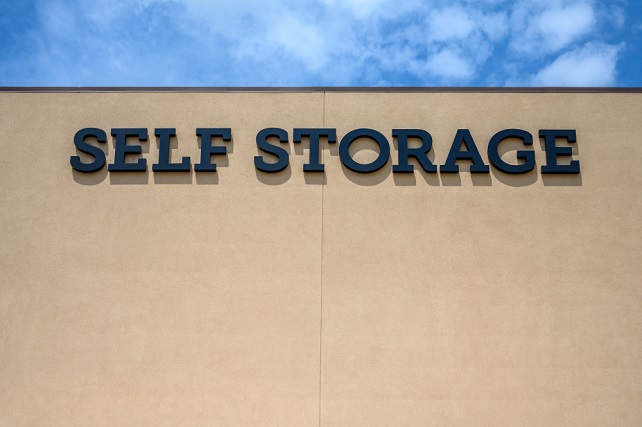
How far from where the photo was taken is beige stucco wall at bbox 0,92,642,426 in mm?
10734

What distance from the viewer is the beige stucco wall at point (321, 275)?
10.7 meters

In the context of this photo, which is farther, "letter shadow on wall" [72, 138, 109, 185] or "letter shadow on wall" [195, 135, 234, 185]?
"letter shadow on wall" [72, 138, 109, 185]

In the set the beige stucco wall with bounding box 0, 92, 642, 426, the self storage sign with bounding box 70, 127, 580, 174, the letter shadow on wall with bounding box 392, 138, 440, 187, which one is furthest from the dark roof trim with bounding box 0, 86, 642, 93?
the letter shadow on wall with bounding box 392, 138, 440, 187

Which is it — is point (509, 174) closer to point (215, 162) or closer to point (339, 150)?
point (339, 150)

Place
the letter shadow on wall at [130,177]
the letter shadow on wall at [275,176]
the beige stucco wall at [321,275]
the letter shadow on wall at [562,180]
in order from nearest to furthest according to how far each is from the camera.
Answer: the beige stucco wall at [321,275], the letter shadow on wall at [562,180], the letter shadow on wall at [275,176], the letter shadow on wall at [130,177]

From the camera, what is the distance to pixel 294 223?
11.6 metres

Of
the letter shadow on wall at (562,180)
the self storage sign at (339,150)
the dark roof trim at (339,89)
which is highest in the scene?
the dark roof trim at (339,89)

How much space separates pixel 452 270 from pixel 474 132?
2.63 metres

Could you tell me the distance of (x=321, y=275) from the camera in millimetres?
11242

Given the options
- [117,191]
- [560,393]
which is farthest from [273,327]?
[560,393]

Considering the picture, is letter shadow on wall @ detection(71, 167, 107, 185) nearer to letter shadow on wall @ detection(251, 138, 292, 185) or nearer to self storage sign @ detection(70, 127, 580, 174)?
self storage sign @ detection(70, 127, 580, 174)

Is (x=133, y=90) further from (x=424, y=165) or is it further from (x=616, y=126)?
(x=616, y=126)

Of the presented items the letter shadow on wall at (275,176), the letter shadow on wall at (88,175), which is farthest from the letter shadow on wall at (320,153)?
the letter shadow on wall at (88,175)

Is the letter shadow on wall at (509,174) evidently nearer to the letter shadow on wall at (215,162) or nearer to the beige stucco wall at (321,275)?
the beige stucco wall at (321,275)
